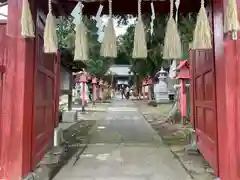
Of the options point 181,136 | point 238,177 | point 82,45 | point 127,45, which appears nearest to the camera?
point 238,177

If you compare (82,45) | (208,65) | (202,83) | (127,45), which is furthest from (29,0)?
(127,45)

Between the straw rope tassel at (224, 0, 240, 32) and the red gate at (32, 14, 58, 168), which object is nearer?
the straw rope tassel at (224, 0, 240, 32)

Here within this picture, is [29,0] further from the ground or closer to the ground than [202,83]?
further from the ground

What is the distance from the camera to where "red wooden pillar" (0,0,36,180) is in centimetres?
350

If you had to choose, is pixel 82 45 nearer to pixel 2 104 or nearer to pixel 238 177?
pixel 2 104

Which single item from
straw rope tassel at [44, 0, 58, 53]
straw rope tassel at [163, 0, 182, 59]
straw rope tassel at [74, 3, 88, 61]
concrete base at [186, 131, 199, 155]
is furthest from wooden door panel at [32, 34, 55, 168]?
concrete base at [186, 131, 199, 155]

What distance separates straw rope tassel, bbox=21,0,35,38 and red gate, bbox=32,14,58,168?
0.73m

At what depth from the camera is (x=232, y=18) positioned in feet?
10.1

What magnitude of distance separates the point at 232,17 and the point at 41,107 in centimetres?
318

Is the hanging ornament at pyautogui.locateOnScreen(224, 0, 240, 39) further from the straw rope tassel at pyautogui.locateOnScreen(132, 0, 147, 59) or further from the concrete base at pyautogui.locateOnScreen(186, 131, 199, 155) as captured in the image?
the concrete base at pyautogui.locateOnScreen(186, 131, 199, 155)

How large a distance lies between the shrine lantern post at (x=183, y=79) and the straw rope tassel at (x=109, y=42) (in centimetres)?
632

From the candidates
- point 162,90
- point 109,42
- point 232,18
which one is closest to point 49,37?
point 109,42

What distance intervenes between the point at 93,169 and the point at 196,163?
5.83 ft

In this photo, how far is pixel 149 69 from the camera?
2506 centimetres
